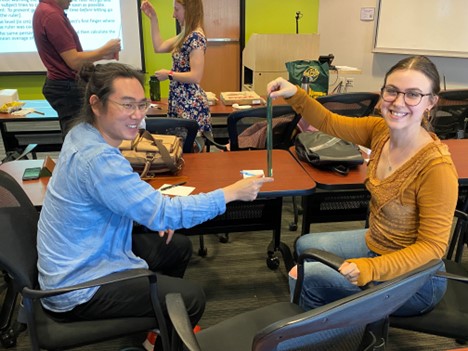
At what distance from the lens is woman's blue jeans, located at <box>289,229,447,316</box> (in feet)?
3.92

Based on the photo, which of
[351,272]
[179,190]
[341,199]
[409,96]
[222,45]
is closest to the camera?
[351,272]

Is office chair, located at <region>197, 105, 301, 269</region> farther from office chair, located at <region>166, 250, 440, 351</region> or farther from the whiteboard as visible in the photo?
the whiteboard

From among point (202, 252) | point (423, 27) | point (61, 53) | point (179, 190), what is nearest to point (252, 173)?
point (179, 190)

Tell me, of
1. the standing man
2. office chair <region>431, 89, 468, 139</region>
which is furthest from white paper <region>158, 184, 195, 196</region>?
office chair <region>431, 89, 468, 139</region>

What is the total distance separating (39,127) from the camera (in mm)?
2900

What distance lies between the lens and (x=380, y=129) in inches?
61.4

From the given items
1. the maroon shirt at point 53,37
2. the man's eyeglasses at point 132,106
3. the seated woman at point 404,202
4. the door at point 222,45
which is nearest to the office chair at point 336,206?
the seated woman at point 404,202

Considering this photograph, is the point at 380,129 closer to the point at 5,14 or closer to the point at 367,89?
the point at 367,89

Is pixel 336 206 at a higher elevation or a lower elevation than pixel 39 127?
lower

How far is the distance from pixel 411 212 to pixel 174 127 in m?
1.22

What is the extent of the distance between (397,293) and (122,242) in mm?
889

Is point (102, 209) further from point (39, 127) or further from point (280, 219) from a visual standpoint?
A: point (39, 127)

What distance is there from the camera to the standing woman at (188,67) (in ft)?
7.89

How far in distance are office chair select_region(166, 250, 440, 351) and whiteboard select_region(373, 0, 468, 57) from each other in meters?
3.81
